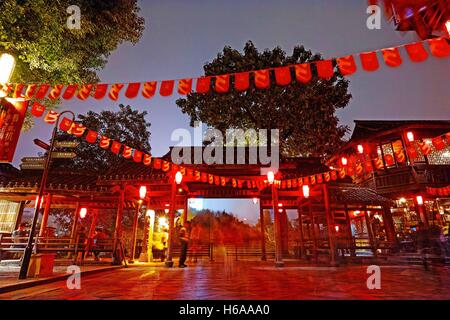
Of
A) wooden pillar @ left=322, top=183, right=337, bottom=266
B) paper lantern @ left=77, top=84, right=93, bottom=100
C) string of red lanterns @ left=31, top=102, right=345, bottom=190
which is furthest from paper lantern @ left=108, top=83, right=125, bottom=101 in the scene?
wooden pillar @ left=322, top=183, right=337, bottom=266

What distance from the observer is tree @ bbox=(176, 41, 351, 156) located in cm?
1627

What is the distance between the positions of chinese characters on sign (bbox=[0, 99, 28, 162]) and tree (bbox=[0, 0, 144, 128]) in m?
2.26

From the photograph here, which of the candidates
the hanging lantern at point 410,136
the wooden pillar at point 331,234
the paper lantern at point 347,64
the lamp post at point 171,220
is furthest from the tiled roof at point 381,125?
the lamp post at point 171,220

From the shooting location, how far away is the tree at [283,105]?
16.3m

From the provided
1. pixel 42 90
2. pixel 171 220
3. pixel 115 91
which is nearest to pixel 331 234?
pixel 171 220

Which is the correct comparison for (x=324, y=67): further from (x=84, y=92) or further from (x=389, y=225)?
(x=389, y=225)

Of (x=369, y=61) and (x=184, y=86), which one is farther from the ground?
(x=184, y=86)

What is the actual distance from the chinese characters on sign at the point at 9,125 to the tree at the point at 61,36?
2256mm

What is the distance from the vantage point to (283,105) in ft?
54.3

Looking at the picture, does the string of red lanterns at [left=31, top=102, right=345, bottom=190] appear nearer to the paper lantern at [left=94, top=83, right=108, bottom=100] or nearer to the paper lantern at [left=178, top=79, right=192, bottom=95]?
the paper lantern at [left=94, top=83, right=108, bottom=100]

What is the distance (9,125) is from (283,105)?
46.5ft
